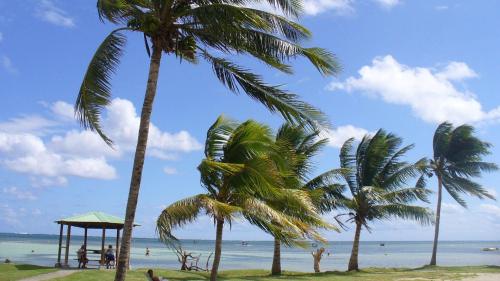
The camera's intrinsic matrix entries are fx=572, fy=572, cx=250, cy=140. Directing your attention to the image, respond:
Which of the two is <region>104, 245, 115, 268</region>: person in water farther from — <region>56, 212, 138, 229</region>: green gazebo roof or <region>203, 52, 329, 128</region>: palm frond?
<region>203, 52, 329, 128</region>: palm frond

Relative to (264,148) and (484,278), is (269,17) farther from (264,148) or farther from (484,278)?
(484,278)

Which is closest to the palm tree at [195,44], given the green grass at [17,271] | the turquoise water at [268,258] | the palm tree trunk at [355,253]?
the turquoise water at [268,258]

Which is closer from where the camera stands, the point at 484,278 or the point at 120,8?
the point at 120,8

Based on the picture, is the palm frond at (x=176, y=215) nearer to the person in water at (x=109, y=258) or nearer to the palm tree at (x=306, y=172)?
the palm tree at (x=306, y=172)

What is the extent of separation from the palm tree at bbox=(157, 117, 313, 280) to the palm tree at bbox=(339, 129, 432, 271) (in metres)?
A: 14.5

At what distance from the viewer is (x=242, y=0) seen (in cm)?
1110

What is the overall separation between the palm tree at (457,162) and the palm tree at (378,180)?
428 cm

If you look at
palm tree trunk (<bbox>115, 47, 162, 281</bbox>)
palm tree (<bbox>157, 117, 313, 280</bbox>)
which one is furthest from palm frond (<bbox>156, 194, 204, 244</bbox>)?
palm tree trunk (<bbox>115, 47, 162, 281</bbox>)

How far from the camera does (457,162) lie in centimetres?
3284

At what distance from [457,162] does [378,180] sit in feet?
21.7

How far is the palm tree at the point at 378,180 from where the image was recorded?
27.8 meters

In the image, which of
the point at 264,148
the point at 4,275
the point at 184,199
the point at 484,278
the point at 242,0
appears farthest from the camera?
the point at 484,278

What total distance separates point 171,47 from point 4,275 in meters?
11.9

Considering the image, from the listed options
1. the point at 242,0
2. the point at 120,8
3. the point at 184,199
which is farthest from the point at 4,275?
the point at 242,0
